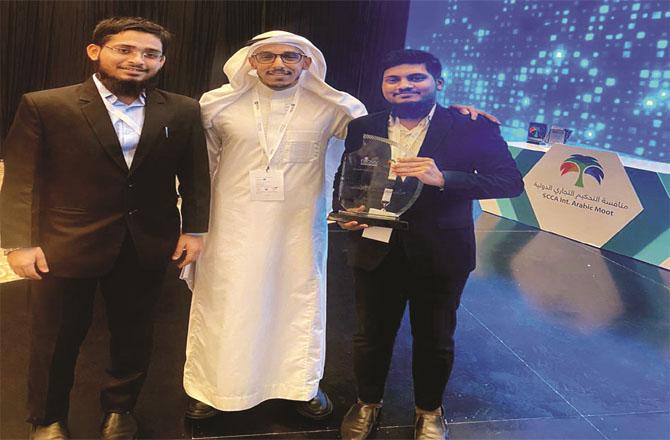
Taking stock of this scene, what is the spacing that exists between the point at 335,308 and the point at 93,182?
2.04 meters

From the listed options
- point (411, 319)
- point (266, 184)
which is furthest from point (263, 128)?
point (411, 319)

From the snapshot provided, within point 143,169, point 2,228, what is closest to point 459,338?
point 143,169

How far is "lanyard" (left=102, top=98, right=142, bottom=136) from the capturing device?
61.9 inches

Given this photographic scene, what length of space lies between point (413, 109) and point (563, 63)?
19.5ft

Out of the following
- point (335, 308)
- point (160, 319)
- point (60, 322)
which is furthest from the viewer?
point (335, 308)

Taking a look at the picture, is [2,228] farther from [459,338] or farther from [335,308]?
[459,338]

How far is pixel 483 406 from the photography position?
2400mm

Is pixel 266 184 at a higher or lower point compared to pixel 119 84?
lower

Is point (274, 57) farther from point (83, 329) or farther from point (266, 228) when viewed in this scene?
point (83, 329)

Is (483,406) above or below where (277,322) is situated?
below

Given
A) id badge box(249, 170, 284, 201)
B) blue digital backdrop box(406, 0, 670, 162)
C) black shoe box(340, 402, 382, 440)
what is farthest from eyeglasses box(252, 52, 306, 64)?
blue digital backdrop box(406, 0, 670, 162)

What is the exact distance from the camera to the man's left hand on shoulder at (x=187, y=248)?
1.79 metres

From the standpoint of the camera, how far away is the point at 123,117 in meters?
1.58

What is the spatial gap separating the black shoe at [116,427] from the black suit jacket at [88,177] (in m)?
0.62
